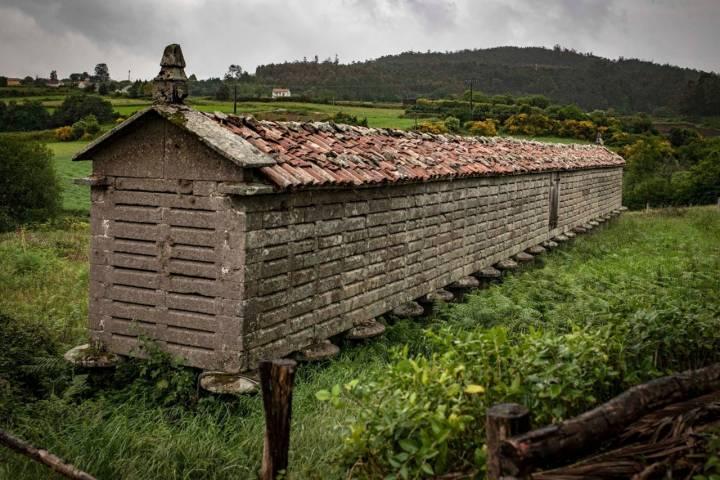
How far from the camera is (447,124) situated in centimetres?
4566

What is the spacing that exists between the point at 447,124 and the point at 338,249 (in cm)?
3860

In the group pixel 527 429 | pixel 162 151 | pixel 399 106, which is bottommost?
pixel 527 429

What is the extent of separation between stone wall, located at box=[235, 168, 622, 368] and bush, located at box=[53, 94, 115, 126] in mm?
30876

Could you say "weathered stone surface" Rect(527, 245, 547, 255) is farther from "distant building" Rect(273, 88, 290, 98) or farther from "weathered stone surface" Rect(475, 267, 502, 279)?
"distant building" Rect(273, 88, 290, 98)

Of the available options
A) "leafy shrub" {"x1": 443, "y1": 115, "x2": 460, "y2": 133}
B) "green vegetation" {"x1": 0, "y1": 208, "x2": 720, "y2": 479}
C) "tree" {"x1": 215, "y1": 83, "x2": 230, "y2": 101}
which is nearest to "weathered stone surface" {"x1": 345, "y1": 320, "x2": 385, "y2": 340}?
"green vegetation" {"x1": 0, "y1": 208, "x2": 720, "y2": 479}

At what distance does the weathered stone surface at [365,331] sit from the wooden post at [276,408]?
4451 millimetres

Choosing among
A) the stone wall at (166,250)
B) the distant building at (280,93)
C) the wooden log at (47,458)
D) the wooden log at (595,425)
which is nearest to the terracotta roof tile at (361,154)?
the stone wall at (166,250)

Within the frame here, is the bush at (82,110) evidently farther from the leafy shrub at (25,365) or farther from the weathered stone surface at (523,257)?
the leafy shrub at (25,365)

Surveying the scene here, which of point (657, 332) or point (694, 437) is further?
point (657, 332)

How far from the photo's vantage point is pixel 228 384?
21.9ft

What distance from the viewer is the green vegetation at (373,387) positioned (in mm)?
3922

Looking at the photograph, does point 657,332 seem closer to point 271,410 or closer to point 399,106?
point 271,410

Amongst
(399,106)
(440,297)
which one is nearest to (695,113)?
(399,106)

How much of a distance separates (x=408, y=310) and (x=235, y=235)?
3.96 metres
